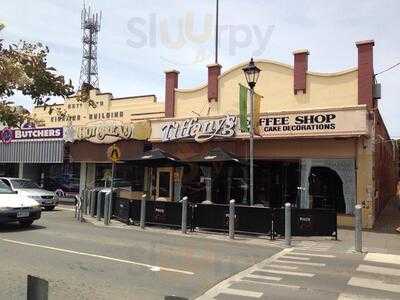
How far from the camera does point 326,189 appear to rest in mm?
19875

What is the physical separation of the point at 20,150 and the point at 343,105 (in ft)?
60.8

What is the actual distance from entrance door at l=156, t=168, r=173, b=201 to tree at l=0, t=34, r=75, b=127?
64.1 ft

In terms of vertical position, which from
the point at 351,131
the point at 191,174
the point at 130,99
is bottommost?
the point at 191,174

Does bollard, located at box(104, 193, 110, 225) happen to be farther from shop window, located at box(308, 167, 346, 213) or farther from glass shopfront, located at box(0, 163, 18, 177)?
glass shopfront, located at box(0, 163, 18, 177)

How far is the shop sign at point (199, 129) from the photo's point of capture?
21.2 meters

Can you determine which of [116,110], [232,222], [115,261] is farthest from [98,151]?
[115,261]

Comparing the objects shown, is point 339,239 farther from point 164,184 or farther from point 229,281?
point 164,184

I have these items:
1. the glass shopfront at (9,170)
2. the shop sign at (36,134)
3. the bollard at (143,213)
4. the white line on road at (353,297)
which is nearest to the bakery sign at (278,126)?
the bollard at (143,213)

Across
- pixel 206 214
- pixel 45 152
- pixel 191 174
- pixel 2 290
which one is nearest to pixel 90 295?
pixel 2 290

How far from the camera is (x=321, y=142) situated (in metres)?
19.7

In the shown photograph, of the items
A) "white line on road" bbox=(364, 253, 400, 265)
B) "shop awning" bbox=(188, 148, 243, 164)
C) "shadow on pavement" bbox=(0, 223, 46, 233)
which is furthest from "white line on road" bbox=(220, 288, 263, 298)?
"shop awning" bbox=(188, 148, 243, 164)

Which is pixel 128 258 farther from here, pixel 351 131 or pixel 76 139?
pixel 76 139

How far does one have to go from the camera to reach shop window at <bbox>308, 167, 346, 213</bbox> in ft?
64.3

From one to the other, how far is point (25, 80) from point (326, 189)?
17.0 meters
